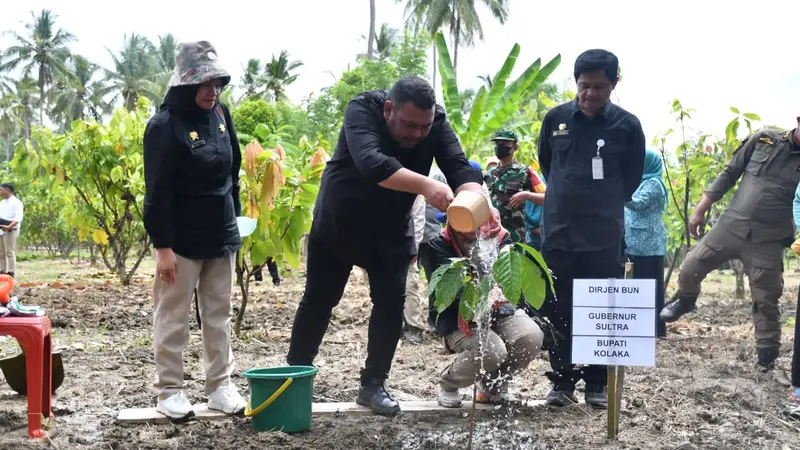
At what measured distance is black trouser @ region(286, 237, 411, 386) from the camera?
351 centimetres

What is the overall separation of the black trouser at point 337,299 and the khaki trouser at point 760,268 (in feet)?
8.22

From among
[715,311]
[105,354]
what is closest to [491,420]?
[105,354]

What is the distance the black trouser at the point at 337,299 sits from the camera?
351 cm

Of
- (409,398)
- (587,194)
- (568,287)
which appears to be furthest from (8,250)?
(587,194)

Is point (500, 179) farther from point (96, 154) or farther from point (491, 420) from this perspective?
point (96, 154)

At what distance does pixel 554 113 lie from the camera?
3.82 m

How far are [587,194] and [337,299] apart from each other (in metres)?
Result: 1.39

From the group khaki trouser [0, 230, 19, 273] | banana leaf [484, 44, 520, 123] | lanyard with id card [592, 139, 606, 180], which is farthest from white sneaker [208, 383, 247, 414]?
khaki trouser [0, 230, 19, 273]

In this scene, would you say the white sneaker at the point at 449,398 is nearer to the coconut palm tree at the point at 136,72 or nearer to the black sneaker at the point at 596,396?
the black sneaker at the point at 596,396

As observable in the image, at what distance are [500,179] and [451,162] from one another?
2.27 meters

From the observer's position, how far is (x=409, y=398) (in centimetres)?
397

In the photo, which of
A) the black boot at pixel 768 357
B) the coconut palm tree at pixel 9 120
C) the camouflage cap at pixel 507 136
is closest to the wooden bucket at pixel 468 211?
the camouflage cap at pixel 507 136

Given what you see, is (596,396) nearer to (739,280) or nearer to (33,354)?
(33,354)

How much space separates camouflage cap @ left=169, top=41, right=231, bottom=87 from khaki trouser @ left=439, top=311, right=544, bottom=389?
5.62 ft
